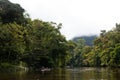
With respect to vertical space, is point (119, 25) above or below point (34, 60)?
above

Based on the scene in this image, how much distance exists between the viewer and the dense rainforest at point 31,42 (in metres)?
55.2

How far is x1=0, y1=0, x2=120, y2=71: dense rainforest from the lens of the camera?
55.2 meters

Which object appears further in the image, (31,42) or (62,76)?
(31,42)

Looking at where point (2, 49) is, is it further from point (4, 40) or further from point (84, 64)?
point (84, 64)

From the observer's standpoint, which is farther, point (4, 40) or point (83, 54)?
point (83, 54)

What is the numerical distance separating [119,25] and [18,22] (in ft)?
146

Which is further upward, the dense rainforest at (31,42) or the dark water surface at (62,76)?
the dense rainforest at (31,42)

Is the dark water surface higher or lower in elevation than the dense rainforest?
lower

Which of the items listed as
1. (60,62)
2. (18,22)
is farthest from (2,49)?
(60,62)

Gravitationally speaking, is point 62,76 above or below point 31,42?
below

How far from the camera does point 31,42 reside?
67.6 meters

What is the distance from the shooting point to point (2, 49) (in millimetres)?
53719

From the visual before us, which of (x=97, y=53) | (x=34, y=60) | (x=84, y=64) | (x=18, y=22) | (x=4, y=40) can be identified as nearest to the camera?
(x=4, y=40)

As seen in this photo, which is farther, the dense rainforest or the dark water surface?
the dense rainforest
